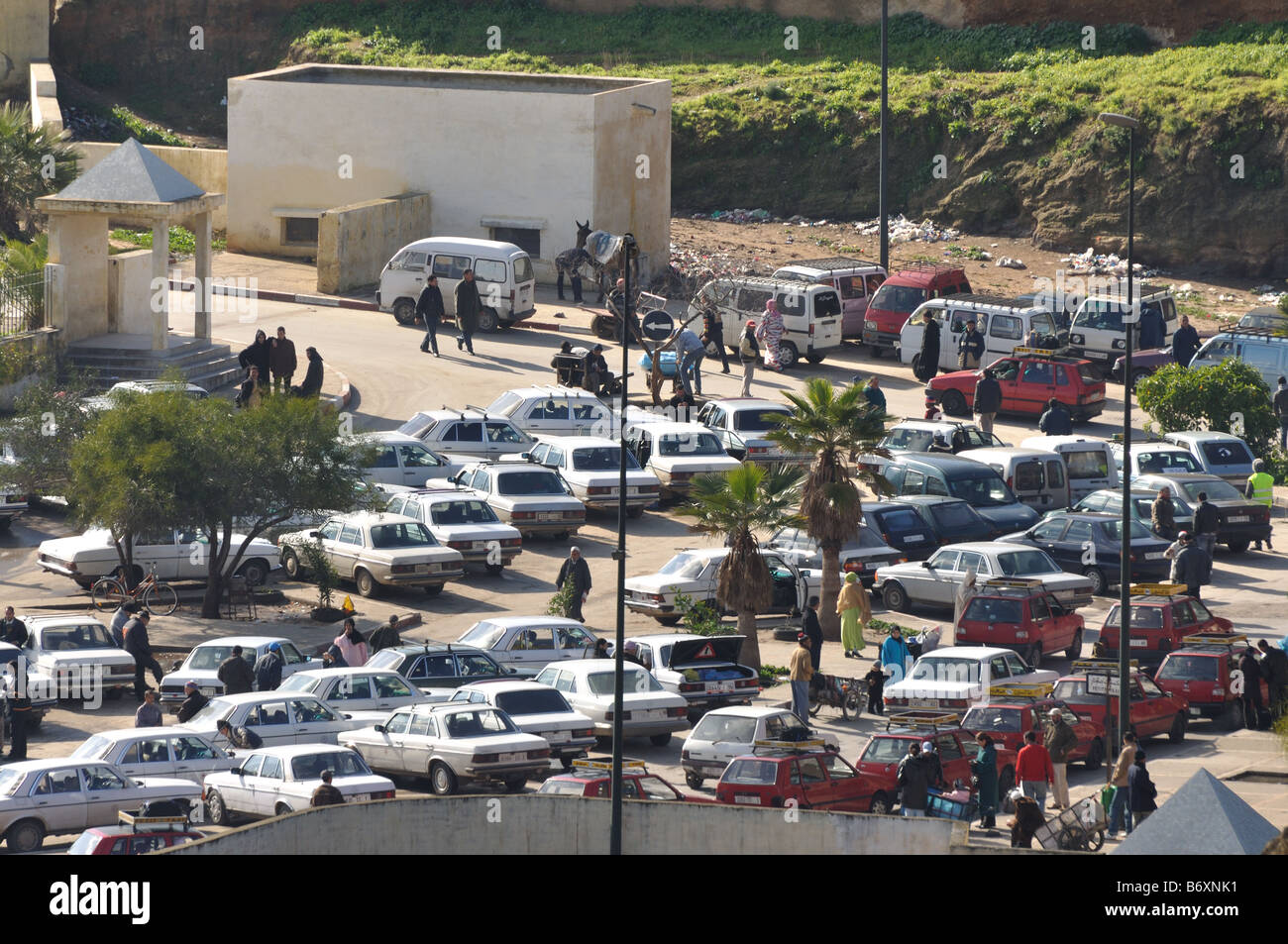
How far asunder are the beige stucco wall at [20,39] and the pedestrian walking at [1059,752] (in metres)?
46.5

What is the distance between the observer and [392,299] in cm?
4522

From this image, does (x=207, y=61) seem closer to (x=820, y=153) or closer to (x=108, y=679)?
(x=820, y=153)

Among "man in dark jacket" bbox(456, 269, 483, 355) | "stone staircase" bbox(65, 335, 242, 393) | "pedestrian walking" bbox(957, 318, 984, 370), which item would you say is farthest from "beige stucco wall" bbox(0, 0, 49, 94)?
"pedestrian walking" bbox(957, 318, 984, 370)

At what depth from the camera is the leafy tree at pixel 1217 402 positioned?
1508 inches

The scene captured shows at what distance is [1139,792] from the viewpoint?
22.1 m

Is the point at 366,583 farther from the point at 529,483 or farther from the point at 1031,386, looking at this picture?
the point at 1031,386

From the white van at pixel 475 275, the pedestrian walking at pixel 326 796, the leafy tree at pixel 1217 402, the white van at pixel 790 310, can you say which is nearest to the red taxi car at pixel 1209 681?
the pedestrian walking at pixel 326 796

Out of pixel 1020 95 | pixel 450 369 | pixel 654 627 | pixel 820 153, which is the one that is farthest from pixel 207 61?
pixel 654 627

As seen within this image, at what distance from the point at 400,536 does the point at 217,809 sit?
916 cm

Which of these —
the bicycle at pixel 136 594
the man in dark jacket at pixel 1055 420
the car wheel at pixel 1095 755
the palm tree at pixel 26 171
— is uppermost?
the palm tree at pixel 26 171

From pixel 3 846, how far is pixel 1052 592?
581 inches

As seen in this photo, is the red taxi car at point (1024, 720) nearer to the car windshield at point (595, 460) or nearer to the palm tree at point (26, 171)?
the car windshield at point (595, 460)

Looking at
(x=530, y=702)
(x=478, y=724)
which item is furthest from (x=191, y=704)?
(x=530, y=702)

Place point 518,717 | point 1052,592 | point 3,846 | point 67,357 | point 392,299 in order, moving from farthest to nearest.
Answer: point 392,299, point 67,357, point 1052,592, point 518,717, point 3,846
